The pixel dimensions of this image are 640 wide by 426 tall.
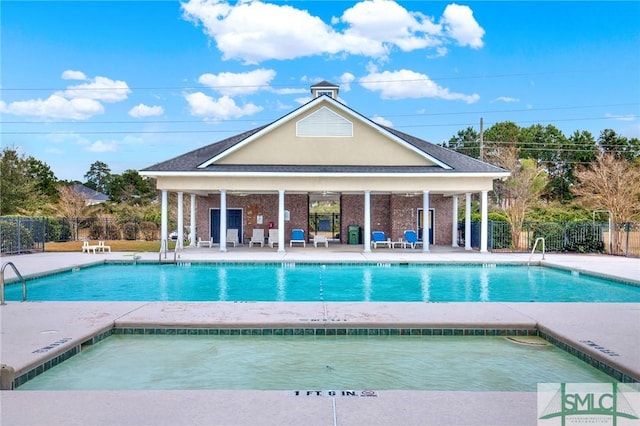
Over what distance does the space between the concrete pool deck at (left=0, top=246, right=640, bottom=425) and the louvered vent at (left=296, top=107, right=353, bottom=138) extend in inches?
497

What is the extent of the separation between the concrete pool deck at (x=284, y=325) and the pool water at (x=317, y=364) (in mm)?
261

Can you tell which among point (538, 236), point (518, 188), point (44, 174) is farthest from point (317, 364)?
point (44, 174)

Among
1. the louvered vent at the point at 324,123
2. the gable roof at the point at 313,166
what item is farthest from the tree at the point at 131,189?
the louvered vent at the point at 324,123

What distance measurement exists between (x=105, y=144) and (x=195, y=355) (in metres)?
52.6

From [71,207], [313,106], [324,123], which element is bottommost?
[71,207]

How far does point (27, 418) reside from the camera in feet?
15.0

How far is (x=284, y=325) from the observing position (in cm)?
832

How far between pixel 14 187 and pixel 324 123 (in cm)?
2100

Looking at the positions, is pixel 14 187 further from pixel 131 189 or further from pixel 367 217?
pixel 131 189

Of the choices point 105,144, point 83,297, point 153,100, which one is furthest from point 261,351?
point 105,144

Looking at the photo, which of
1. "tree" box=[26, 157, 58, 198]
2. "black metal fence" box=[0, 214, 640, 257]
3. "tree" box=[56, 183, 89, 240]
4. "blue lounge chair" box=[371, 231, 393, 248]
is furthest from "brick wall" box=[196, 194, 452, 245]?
"tree" box=[26, 157, 58, 198]

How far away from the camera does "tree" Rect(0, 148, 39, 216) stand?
3209cm

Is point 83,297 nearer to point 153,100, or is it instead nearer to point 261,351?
point 261,351

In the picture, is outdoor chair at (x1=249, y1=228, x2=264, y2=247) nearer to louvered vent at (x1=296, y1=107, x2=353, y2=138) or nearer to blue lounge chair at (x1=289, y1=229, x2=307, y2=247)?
blue lounge chair at (x1=289, y1=229, x2=307, y2=247)
